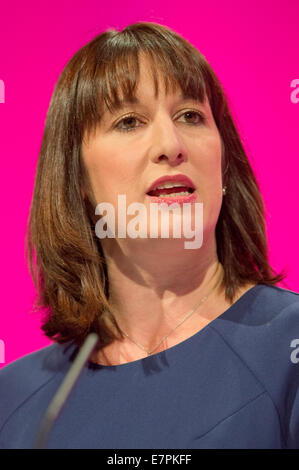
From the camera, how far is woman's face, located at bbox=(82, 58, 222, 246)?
3.53ft

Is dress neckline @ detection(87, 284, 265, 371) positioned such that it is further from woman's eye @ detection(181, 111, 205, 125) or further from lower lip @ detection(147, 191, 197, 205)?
woman's eye @ detection(181, 111, 205, 125)

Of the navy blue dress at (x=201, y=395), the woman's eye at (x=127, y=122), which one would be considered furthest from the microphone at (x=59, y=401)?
the woman's eye at (x=127, y=122)

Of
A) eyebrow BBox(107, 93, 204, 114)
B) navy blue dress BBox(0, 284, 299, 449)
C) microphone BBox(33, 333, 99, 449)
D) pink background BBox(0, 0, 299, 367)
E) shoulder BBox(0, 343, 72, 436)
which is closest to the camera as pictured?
microphone BBox(33, 333, 99, 449)

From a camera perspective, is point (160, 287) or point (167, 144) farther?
point (160, 287)

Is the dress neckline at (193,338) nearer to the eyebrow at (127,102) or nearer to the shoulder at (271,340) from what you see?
the shoulder at (271,340)

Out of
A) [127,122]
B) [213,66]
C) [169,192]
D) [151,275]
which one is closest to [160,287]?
[151,275]

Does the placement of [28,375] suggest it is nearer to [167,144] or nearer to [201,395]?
[201,395]

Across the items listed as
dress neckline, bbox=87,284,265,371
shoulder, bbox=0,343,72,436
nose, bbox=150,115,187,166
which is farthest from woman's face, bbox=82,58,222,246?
shoulder, bbox=0,343,72,436

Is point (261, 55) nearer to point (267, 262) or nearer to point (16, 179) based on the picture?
point (267, 262)

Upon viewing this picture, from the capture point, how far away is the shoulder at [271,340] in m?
1.00

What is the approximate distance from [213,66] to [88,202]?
17.5 inches

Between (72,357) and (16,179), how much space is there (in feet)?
1.75

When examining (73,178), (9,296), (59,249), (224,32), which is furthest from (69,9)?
(9,296)

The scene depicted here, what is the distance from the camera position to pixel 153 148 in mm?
1073
